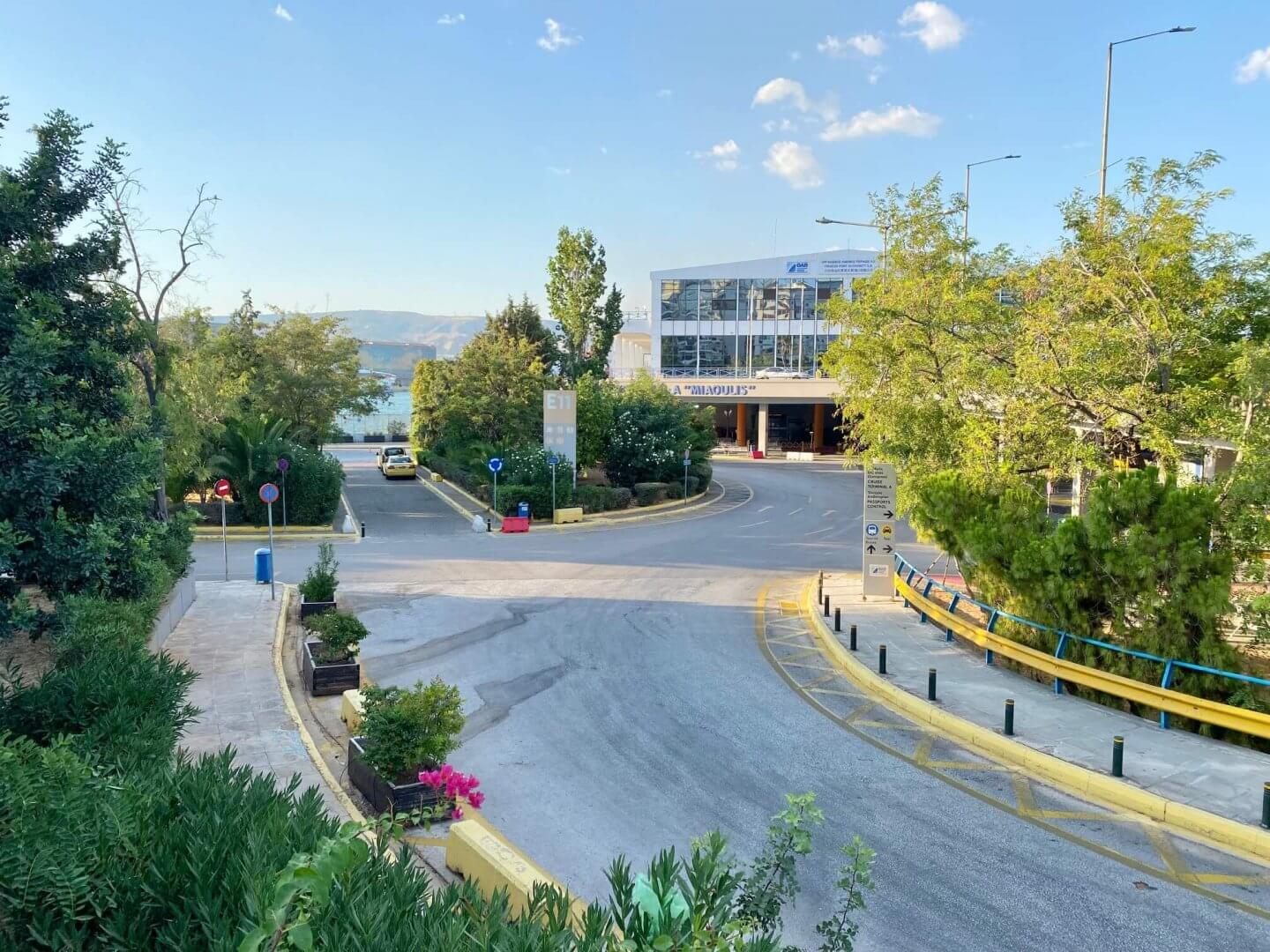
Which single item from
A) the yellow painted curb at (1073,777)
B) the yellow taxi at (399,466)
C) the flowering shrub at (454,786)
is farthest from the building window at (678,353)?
the flowering shrub at (454,786)

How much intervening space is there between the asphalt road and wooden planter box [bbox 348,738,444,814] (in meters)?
0.81

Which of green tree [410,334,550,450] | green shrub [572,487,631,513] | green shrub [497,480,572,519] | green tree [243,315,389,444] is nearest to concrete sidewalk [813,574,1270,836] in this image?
green shrub [497,480,572,519]

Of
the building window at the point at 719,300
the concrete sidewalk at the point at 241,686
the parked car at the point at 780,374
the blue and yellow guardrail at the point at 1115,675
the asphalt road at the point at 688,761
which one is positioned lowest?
the asphalt road at the point at 688,761

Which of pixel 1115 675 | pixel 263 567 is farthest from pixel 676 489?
pixel 1115 675

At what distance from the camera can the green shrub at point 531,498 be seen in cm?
3075

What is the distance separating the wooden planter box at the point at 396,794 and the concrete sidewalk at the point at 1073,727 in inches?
280

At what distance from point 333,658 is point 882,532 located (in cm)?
1148

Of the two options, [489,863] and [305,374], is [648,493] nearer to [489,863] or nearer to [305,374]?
[305,374]

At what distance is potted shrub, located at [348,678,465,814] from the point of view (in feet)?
28.0

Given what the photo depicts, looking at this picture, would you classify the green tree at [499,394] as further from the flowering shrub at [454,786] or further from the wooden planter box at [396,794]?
the flowering shrub at [454,786]

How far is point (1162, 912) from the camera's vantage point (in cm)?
737

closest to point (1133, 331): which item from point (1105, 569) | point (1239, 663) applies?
point (1105, 569)

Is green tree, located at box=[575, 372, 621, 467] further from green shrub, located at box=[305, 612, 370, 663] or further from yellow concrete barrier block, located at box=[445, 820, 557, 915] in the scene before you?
yellow concrete barrier block, located at box=[445, 820, 557, 915]

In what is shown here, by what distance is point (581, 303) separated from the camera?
50312mm
